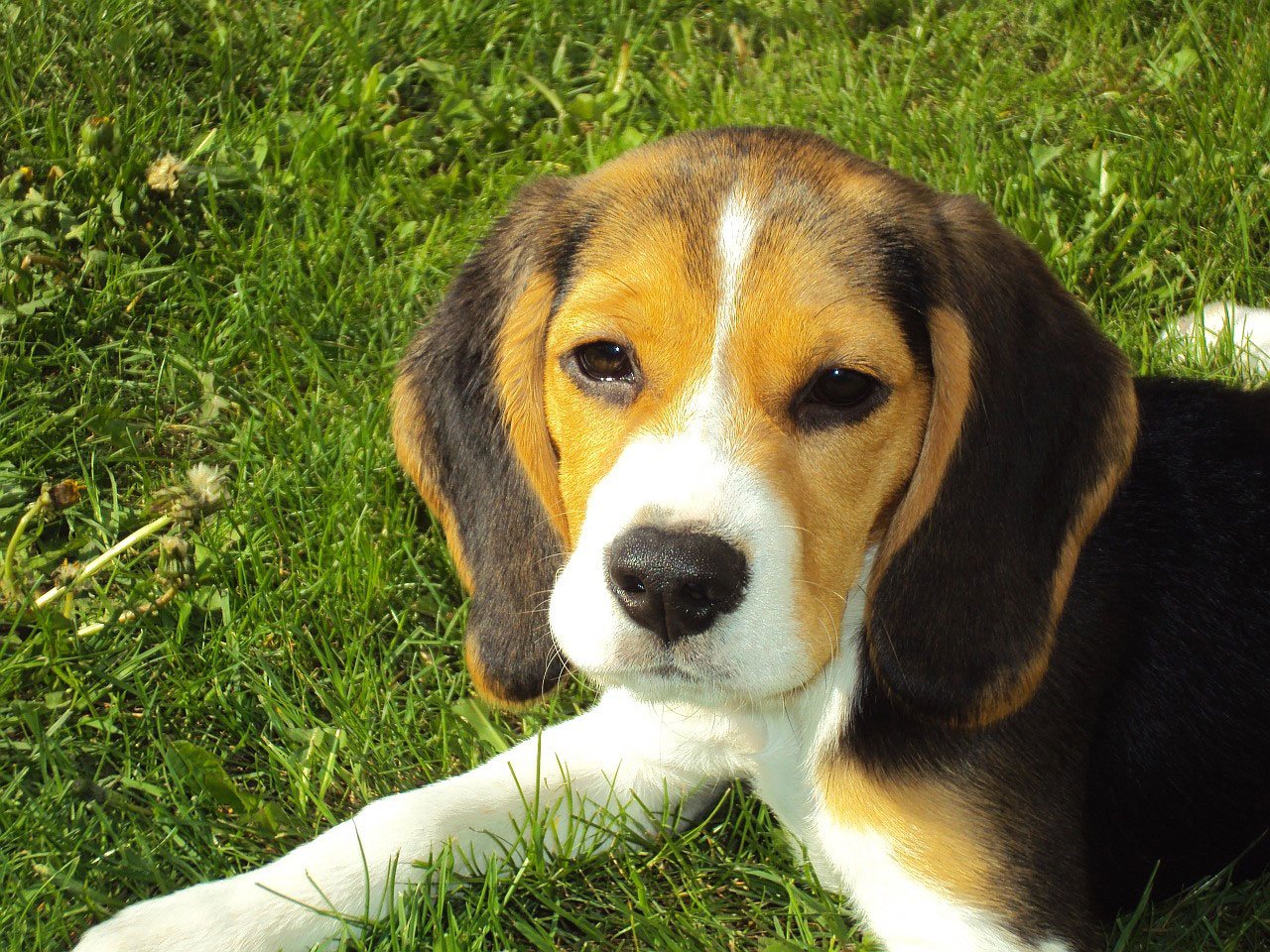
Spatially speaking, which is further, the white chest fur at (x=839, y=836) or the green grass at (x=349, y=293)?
the green grass at (x=349, y=293)

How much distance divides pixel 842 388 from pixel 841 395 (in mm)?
15

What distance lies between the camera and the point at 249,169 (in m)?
5.17

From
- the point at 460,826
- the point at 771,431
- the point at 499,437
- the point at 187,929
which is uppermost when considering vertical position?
the point at 771,431

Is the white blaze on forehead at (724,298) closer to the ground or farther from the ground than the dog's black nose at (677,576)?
farther from the ground

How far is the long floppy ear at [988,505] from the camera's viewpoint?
2941 millimetres

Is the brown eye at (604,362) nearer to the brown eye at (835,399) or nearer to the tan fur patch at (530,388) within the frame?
the tan fur patch at (530,388)

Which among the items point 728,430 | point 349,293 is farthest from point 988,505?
point 349,293

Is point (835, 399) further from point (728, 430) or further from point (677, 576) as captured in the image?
point (677, 576)

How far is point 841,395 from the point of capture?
9.42ft

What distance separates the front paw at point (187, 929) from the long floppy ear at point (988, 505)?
1.45 meters

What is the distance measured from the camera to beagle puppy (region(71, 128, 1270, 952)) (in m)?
2.82

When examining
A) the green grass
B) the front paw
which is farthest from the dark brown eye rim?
the front paw

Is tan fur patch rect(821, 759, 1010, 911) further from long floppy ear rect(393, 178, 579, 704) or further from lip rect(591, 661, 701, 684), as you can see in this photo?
long floppy ear rect(393, 178, 579, 704)

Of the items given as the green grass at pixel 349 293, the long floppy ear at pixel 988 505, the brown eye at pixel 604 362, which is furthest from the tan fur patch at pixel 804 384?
the green grass at pixel 349 293
